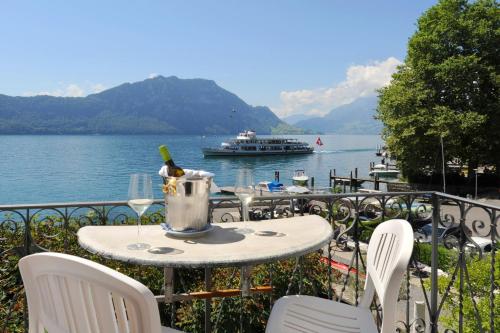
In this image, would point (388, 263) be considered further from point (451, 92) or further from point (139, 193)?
point (451, 92)

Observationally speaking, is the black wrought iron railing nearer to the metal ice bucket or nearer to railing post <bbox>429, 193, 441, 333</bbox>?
railing post <bbox>429, 193, 441, 333</bbox>

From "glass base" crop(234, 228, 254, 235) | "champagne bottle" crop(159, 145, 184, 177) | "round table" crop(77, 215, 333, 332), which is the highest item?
"champagne bottle" crop(159, 145, 184, 177)

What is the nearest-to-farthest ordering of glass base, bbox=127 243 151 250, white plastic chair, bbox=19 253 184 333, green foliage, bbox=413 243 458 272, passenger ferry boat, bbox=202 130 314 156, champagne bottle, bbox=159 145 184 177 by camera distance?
white plastic chair, bbox=19 253 184 333, glass base, bbox=127 243 151 250, champagne bottle, bbox=159 145 184 177, green foliage, bbox=413 243 458 272, passenger ferry boat, bbox=202 130 314 156

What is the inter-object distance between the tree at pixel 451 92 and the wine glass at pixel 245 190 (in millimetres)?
26150

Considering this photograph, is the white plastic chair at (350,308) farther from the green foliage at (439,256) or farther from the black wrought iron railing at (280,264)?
the green foliage at (439,256)

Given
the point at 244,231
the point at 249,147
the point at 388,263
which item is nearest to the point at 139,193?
the point at 244,231

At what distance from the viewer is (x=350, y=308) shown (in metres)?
2.21

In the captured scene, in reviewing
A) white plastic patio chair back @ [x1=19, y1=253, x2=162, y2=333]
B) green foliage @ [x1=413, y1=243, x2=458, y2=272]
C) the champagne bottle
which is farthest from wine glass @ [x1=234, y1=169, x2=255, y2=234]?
green foliage @ [x1=413, y1=243, x2=458, y2=272]

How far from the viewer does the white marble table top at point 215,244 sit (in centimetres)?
159

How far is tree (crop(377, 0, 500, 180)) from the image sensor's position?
25812 mm

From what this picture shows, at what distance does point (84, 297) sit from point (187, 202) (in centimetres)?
95

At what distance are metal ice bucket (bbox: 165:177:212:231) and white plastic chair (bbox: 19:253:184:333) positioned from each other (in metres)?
0.85

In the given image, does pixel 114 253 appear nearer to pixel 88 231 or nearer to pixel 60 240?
pixel 88 231

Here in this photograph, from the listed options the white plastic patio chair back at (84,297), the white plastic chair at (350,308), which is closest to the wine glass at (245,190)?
the white plastic chair at (350,308)
